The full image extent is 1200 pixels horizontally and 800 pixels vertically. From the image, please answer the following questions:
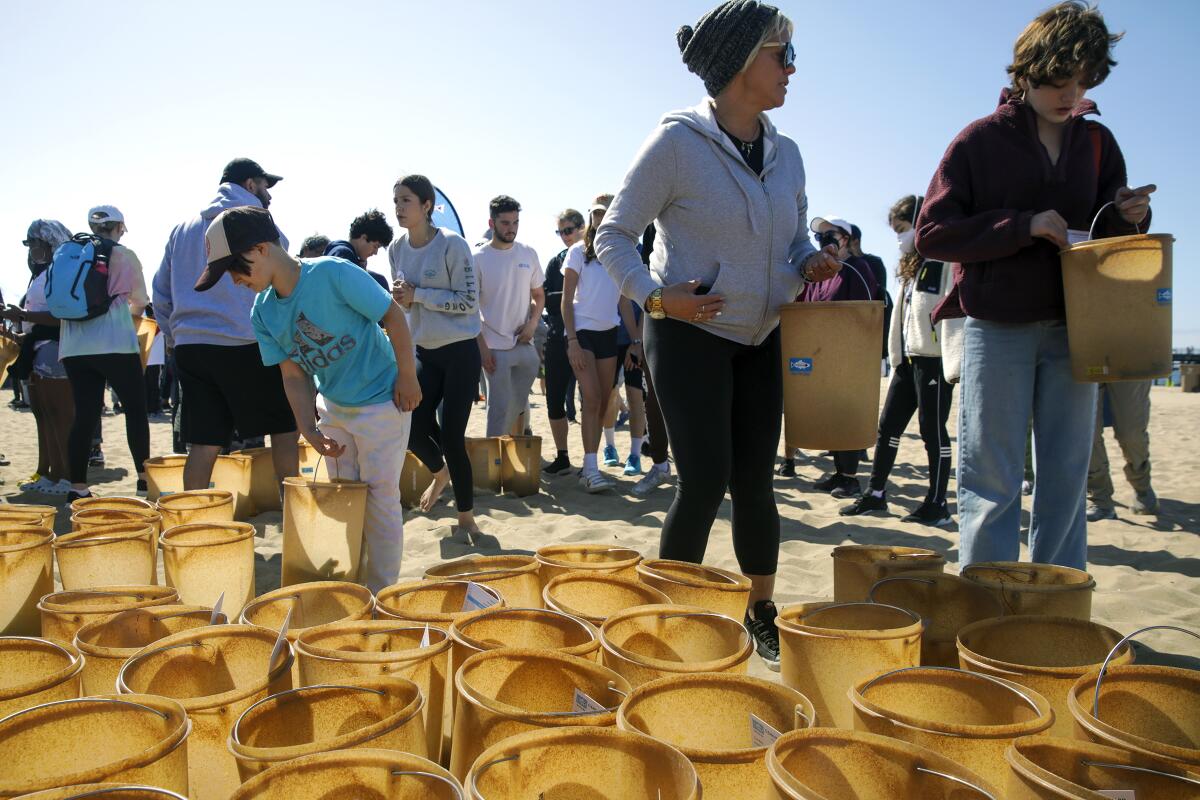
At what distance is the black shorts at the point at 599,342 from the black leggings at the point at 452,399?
5.44 feet

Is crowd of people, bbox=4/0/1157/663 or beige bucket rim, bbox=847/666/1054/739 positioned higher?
crowd of people, bbox=4/0/1157/663

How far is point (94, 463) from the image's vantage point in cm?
728

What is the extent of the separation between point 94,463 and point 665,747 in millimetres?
7731

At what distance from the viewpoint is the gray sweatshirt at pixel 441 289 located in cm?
438

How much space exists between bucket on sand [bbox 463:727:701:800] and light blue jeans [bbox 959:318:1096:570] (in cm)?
184

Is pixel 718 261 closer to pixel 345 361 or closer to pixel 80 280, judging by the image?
pixel 345 361

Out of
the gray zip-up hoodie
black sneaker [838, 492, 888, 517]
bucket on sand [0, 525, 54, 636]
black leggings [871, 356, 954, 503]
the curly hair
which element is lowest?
black sneaker [838, 492, 888, 517]

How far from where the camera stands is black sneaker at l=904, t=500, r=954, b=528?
4.90 meters

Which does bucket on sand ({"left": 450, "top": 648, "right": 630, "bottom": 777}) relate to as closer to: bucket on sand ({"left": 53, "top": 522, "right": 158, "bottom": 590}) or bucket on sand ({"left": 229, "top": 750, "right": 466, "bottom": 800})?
bucket on sand ({"left": 229, "top": 750, "right": 466, "bottom": 800})

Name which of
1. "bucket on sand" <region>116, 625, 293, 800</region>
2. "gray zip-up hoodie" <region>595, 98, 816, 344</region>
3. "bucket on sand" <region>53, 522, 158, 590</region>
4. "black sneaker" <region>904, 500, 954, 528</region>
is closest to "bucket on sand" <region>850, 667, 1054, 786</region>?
"bucket on sand" <region>116, 625, 293, 800</region>

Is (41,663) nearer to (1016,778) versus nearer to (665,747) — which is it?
(665,747)

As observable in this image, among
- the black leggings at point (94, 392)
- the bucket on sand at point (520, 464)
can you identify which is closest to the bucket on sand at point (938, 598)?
the bucket on sand at point (520, 464)

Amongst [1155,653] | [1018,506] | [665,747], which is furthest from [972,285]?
[665,747]

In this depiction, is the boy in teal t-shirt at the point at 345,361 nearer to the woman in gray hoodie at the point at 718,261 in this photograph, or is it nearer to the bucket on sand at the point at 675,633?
the woman in gray hoodie at the point at 718,261
